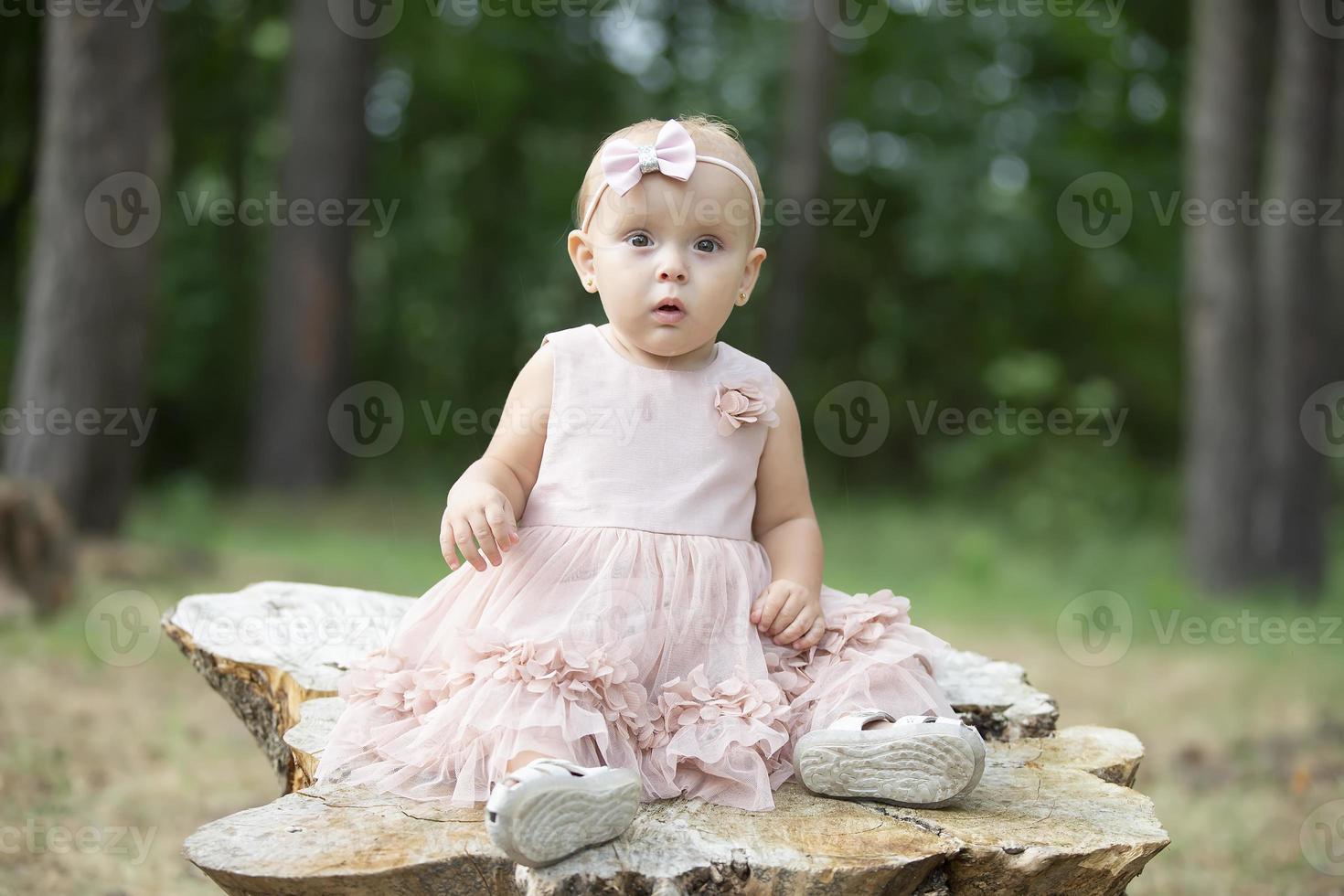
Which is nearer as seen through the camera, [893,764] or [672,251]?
[893,764]

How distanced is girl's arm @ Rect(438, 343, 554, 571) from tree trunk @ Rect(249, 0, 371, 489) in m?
7.52

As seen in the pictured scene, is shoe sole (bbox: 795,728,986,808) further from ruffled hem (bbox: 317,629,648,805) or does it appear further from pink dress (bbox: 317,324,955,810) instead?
ruffled hem (bbox: 317,629,648,805)

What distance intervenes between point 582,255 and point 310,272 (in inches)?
299

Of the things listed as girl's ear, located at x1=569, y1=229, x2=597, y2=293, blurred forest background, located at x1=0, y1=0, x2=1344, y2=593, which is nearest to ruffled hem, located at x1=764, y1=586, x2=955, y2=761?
girl's ear, located at x1=569, y1=229, x2=597, y2=293

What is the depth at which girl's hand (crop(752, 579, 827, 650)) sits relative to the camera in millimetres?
2510

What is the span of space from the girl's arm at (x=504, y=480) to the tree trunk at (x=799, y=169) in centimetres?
763

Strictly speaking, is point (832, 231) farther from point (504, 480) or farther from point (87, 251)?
point (504, 480)

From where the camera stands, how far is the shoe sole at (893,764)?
218 cm

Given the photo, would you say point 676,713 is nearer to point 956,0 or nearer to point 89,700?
point 89,700

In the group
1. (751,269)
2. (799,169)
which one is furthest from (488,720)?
(799,169)

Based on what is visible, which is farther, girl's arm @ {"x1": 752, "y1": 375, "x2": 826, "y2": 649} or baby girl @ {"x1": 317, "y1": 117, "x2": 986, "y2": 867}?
girl's arm @ {"x1": 752, "y1": 375, "x2": 826, "y2": 649}

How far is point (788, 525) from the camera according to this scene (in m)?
2.70

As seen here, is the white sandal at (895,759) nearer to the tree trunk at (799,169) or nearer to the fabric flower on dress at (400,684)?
the fabric flower on dress at (400,684)

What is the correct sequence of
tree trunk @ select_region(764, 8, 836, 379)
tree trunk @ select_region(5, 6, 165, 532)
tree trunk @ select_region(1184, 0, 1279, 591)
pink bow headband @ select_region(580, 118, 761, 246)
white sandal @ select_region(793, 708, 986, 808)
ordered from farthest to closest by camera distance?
tree trunk @ select_region(764, 8, 836, 379) → tree trunk @ select_region(1184, 0, 1279, 591) → tree trunk @ select_region(5, 6, 165, 532) → pink bow headband @ select_region(580, 118, 761, 246) → white sandal @ select_region(793, 708, 986, 808)
